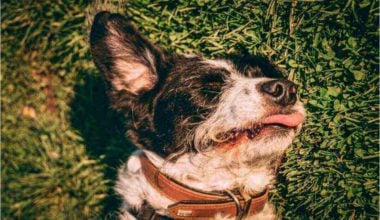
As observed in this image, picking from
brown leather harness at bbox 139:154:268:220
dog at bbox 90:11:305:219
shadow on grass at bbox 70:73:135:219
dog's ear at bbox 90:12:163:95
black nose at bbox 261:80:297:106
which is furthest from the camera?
shadow on grass at bbox 70:73:135:219

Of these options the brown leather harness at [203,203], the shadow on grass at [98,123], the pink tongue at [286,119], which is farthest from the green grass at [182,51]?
the brown leather harness at [203,203]

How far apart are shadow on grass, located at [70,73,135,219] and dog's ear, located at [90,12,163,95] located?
0.92 metres

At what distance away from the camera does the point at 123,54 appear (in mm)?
2906

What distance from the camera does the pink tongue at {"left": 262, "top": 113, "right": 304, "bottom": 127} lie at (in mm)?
2502

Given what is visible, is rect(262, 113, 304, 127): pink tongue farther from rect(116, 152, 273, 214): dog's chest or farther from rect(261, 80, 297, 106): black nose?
rect(116, 152, 273, 214): dog's chest

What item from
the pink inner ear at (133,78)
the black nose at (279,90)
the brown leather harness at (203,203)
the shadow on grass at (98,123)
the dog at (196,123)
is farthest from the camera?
the shadow on grass at (98,123)

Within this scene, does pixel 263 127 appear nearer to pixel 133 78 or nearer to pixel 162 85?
pixel 162 85

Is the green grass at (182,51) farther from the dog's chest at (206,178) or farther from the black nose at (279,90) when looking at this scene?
the black nose at (279,90)

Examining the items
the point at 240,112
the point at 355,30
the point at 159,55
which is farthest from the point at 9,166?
the point at 355,30

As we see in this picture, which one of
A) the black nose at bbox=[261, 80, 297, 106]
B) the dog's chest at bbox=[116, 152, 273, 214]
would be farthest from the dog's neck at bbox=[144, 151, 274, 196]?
the black nose at bbox=[261, 80, 297, 106]

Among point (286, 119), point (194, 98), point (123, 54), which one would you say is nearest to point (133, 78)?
point (123, 54)

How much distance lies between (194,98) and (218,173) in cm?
49

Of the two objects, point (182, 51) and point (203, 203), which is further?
point (182, 51)

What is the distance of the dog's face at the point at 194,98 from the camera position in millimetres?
2527
